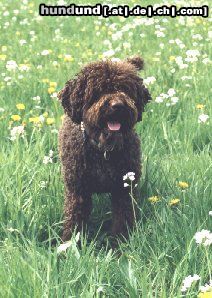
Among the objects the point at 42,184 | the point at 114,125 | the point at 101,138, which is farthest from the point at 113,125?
the point at 42,184

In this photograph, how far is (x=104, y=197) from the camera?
159 inches

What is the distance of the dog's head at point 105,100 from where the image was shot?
3.29 meters

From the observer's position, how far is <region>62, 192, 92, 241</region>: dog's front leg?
3.66 metres

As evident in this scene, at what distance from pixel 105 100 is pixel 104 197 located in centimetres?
97

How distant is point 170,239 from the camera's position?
316 cm

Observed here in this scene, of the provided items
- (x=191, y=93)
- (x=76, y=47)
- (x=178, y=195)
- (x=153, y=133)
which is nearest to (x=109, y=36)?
(x=76, y=47)

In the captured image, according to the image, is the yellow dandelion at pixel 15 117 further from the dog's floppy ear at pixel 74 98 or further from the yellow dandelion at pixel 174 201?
the yellow dandelion at pixel 174 201

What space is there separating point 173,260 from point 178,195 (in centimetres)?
73

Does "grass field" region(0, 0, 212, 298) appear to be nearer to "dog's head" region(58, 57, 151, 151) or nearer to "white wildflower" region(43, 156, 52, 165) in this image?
"white wildflower" region(43, 156, 52, 165)

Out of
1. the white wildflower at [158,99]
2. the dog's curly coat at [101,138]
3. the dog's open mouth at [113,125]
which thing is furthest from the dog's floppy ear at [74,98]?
the white wildflower at [158,99]

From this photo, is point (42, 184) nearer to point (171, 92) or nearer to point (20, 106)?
point (20, 106)

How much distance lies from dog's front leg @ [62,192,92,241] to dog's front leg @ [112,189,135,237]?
0.18 m

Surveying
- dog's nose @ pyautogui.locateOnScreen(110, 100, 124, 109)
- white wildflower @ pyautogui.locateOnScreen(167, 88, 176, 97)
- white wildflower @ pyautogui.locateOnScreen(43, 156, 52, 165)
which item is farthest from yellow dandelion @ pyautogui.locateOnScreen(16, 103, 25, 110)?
dog's nose @ pyautogui.locateOnScreen(110, 100, 124, 109)

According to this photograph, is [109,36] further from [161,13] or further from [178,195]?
[178,195]
